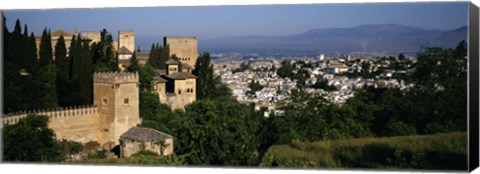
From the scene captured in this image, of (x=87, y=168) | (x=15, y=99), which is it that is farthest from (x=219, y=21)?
(x=15, y=99)

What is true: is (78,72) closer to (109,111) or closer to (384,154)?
(109,111)

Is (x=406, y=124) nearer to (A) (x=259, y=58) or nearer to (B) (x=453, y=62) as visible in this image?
(B) (x=453, y=62)

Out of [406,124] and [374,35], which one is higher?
[374,35]

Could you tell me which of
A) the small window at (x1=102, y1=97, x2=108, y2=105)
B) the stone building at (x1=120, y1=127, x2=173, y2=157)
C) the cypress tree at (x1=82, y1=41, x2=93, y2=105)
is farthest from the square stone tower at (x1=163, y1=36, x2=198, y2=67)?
the cypress tree at (x1=82, y1=41, x2=93, y2=105)

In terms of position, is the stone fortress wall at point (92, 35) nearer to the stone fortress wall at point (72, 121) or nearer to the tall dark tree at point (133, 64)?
the tall dark tree at point (133, 64)

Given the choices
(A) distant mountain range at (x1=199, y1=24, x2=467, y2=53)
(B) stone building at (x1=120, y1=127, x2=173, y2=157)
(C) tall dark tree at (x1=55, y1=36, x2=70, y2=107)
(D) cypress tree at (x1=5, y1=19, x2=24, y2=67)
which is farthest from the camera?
(C) tall dark tree at (x1=55, y1=36, x2=70, y2=107)

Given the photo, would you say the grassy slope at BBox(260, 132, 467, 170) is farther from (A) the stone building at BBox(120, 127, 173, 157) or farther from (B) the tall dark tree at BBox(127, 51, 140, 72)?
(B) the tall dark tree at BBox(127, 51, 140, 72)
